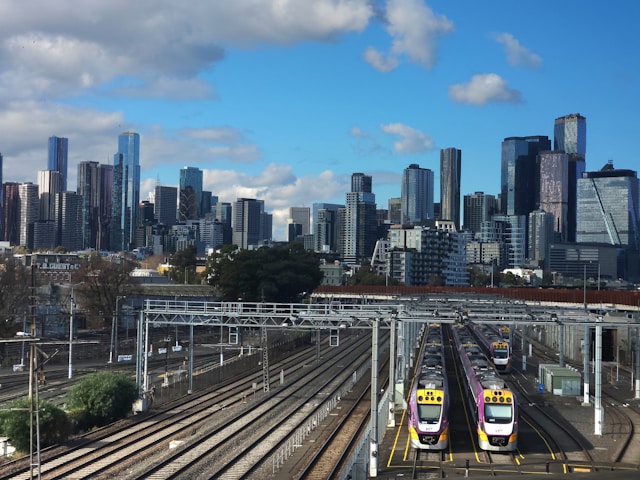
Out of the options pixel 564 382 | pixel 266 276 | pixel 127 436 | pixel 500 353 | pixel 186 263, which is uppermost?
pixel 186 263

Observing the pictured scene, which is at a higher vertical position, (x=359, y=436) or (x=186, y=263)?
(x=186, y=263)

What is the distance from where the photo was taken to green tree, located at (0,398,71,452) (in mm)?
35656

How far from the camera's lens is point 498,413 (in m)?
33.3

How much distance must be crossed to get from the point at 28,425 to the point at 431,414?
699 inches

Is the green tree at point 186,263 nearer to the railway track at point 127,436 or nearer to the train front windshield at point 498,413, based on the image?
the railway track at point 127,436

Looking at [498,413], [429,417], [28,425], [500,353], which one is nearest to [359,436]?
[429,417]

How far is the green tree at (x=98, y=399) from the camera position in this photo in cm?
4256

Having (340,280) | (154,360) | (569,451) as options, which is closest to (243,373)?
(154,360)

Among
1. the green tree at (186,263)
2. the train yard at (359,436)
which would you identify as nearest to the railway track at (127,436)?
the train yard at (359,436)

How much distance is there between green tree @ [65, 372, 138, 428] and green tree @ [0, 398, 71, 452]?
298 cm

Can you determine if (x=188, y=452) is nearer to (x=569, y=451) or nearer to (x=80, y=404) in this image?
(x=80, y=404)

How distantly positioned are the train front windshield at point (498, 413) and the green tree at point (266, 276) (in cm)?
6188

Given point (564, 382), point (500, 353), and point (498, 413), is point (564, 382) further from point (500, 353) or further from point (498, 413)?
point (498, 413)

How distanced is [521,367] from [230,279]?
40536 mm
